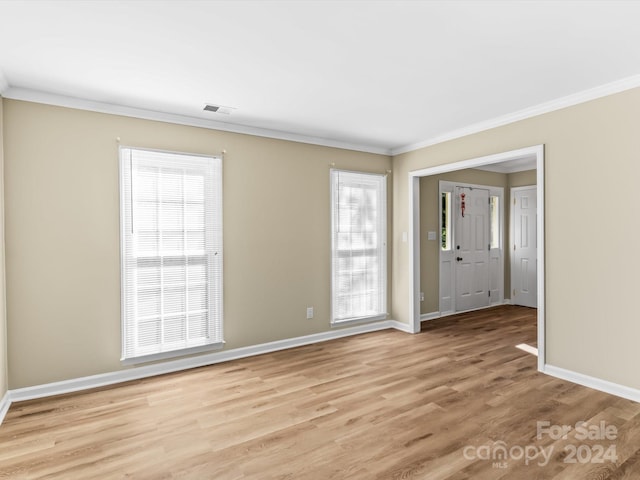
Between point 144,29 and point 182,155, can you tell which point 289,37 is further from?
point 182,155

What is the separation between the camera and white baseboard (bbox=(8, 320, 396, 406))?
309 cm

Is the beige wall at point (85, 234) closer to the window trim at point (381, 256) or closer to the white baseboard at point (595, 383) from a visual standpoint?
the window trim at point (381, 256)

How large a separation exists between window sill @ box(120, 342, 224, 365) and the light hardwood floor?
192mm

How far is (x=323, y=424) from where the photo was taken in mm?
2629

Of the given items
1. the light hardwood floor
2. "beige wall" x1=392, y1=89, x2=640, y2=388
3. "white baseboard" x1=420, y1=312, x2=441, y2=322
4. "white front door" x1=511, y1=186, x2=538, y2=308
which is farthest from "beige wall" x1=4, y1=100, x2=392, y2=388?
"white front door" x1=511, y1=186, x2=538, y2=308

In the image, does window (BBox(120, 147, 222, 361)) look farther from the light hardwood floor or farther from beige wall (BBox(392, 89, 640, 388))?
beige wall (BBox(392, 89, 640, 388))

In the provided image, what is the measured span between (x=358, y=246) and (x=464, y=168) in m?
1.66

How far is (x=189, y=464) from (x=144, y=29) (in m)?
2.61

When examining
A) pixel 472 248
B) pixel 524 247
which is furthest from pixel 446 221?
pixel 524 247

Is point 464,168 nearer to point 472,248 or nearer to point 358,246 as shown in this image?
point 358,246

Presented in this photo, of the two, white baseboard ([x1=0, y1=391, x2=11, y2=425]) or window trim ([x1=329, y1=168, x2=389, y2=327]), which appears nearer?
white baseboard ([x1=0, y1=391, x2=11, y2=425])

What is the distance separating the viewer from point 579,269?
328 cm

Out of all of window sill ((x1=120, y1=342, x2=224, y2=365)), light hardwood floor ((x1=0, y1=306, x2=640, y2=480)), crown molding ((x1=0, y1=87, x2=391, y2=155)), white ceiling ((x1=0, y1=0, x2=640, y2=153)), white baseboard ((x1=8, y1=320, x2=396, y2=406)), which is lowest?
light hardwood floor ((x1=0, y1=306, x2=640, y2=480))

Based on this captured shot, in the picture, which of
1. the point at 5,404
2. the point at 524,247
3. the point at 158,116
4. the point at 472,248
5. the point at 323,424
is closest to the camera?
the point at 323,424
